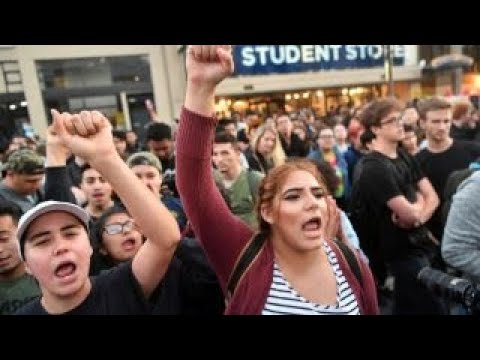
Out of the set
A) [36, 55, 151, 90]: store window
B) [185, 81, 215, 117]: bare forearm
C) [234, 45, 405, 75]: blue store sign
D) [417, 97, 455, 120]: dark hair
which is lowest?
[417, 97, 455, 120]: dark hair

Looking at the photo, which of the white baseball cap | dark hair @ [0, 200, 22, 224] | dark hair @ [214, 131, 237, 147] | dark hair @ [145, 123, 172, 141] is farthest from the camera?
dark hair @ [145, 123, 172, 141]

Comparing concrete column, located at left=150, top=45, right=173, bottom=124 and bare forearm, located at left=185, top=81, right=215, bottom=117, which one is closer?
bare forearm, located at left=185, top=81, right=215, bottom=117

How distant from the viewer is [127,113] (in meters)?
17.4

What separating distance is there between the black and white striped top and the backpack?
0.19 feet

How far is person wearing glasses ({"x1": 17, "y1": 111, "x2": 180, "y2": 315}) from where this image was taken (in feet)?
4.32

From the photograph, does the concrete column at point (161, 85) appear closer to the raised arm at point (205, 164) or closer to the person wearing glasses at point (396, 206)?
the person wearing glasses at point (396, 206)

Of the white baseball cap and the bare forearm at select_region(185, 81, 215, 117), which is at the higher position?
the bare forearm at select_region(185, 81, 215, 117)

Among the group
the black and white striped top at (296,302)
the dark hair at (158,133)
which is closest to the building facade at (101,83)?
the dark hair at (158,133)

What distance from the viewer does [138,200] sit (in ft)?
4.44

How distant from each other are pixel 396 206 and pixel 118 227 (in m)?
1.47

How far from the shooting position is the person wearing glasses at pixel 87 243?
1316mm

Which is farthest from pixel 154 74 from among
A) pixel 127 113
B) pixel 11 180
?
pixel 11 180

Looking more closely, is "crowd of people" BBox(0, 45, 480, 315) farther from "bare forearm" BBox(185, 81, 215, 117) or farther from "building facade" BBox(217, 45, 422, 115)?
"building facade" BBox(217, 45, 422, 115)

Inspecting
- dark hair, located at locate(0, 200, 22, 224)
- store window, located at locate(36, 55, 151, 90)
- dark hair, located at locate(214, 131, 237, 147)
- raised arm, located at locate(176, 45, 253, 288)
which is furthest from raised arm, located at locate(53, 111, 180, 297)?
store window, located at locate(36, 55, 151, 90)
